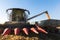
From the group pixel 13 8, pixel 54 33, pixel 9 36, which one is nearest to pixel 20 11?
pixel 13 8

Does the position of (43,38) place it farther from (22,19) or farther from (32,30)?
(22,19)

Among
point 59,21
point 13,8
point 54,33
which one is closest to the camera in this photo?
point 54,33

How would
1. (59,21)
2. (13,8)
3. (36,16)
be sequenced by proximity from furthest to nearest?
(36,16) < (59,21) < (13,8)

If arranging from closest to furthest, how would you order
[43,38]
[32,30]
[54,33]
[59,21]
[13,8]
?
[32,30], [43,38], [54,33], [13,8], [59,21]

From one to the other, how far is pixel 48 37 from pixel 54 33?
1321 mm

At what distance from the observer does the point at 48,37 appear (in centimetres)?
1323

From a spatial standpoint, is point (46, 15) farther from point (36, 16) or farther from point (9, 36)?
point (9, 36)

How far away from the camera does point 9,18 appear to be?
16859mm

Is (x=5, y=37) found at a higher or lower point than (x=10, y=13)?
lower

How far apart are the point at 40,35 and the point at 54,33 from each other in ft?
6.25

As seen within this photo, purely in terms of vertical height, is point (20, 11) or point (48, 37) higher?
point (20, 11)

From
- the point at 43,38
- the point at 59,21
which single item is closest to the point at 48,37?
the point at 43,38

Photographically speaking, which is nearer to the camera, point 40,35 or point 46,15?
point 40,35

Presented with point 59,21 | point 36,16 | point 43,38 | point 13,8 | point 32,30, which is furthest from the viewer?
point 36,16
